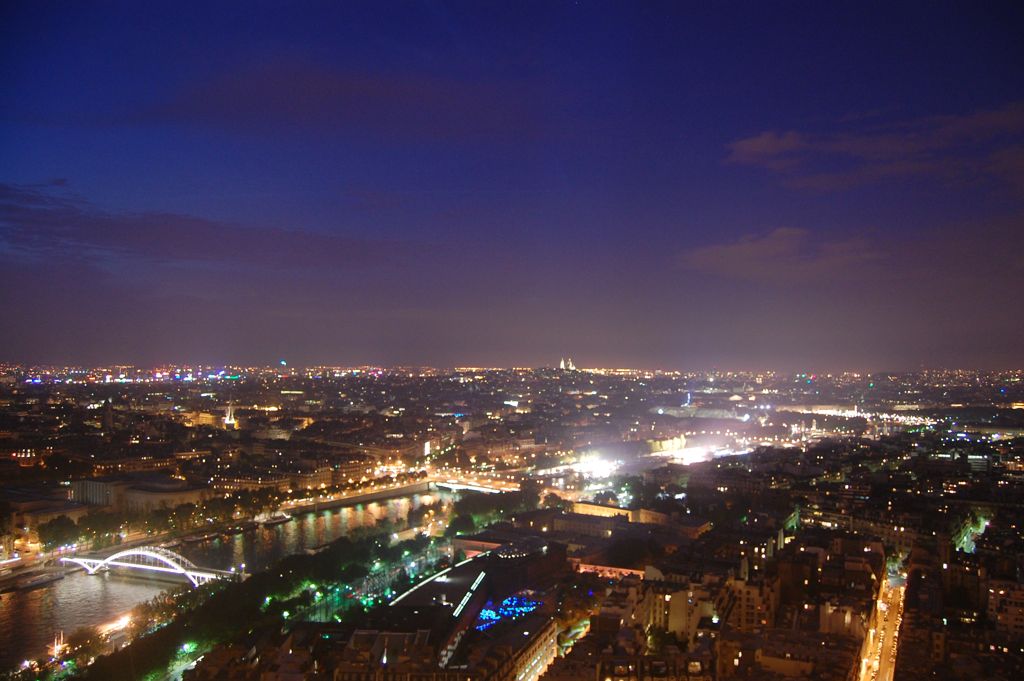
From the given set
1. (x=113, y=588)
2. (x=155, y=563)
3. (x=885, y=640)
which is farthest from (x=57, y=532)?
(x=885, y=640)

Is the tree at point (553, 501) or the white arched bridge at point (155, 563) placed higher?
the tree at point (553, 501)

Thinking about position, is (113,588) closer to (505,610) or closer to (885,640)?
(505,610)

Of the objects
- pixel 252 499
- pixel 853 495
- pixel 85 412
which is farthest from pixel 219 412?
pixel 853 495

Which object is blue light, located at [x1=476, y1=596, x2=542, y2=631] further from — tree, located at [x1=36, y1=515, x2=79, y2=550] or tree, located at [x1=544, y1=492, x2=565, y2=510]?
tree, located at [x1=36, y1=515, x2=79, y2=550]

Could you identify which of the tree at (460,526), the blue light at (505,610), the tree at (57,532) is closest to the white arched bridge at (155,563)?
the tree at (57,532)

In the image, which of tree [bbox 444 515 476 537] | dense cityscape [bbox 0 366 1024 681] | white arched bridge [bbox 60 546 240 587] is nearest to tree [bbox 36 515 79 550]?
dense cityscape [bbox 0 366 1024 681]

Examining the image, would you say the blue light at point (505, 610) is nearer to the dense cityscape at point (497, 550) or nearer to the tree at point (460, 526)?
the dense cityscape at point (497, 550)
